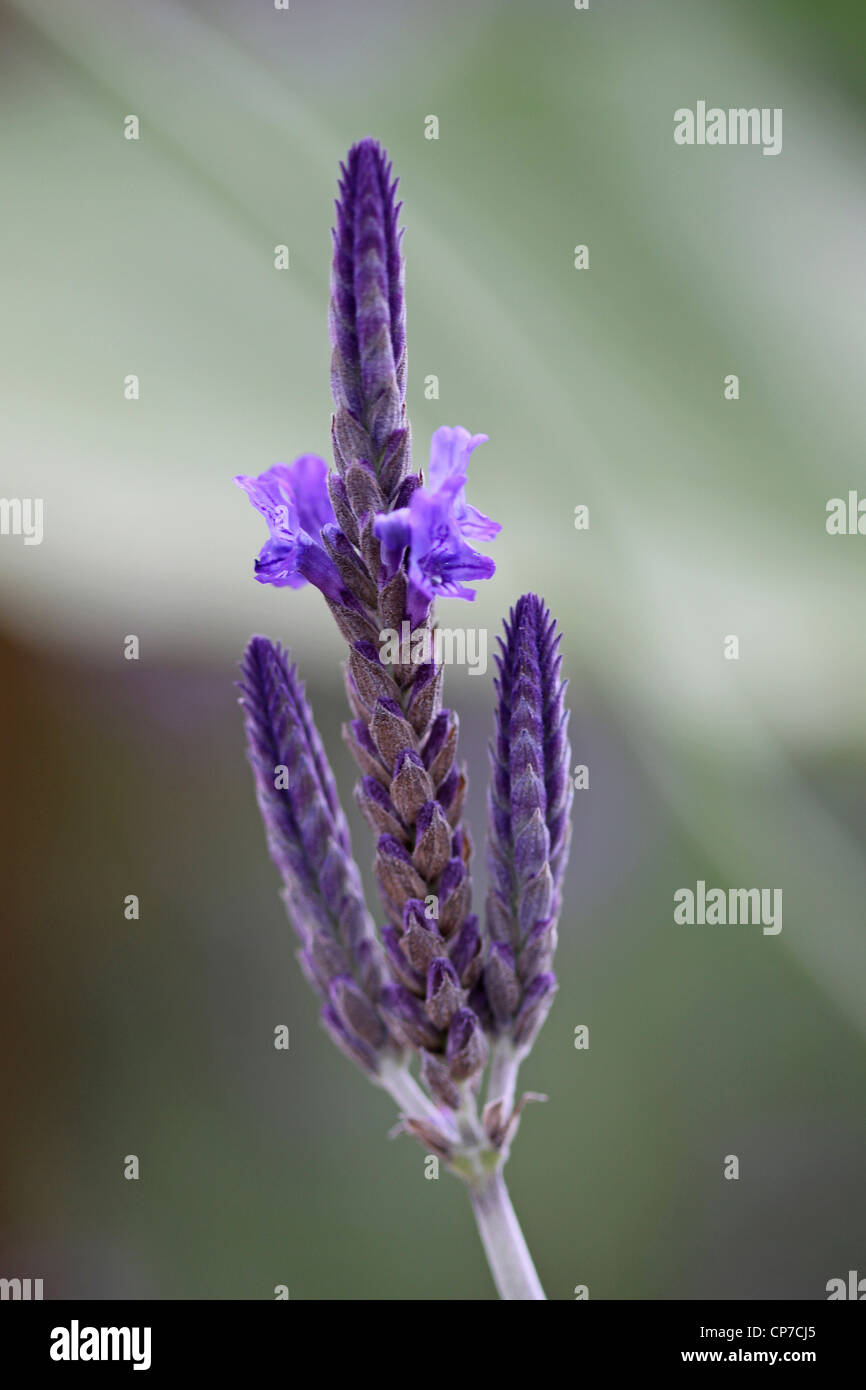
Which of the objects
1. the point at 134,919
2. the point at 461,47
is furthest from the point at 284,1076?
the point at 461,47

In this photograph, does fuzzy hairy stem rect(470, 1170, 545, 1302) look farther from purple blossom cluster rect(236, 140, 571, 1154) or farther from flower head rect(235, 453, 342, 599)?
flower head rect(235, 453, 342, 599)

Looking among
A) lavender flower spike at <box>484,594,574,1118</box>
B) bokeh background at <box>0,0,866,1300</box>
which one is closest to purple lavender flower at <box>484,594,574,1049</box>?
lavender flower spike at <box>484,594,574,1118</box>

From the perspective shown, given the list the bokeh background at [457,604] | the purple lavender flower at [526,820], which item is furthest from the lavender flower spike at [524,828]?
the bokeh background at [457,604]

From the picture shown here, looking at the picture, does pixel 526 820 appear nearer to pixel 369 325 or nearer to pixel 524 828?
pixel 524 828

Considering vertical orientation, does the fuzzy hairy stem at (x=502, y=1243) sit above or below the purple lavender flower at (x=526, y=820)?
below

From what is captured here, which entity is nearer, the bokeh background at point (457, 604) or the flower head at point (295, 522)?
the flower head at point (295, 522)

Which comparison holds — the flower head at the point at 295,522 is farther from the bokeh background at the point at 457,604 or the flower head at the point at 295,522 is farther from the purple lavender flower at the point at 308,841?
the bokeh background at the point at 457,604

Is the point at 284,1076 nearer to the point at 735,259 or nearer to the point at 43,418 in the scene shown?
the point at 43,418
